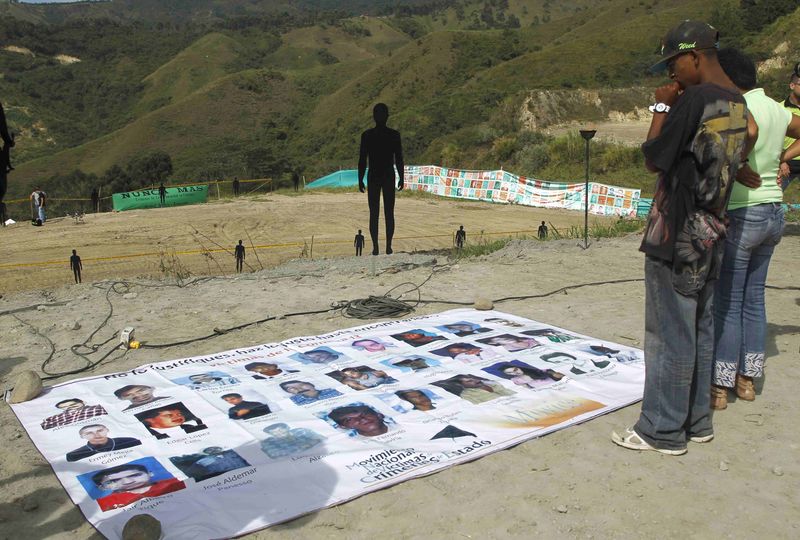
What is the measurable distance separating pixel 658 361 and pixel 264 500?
77.7 inches

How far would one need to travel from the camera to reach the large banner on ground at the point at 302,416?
318 cm

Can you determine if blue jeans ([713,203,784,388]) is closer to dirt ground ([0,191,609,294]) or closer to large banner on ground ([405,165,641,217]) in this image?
dirt ground ([0,191,609,294])

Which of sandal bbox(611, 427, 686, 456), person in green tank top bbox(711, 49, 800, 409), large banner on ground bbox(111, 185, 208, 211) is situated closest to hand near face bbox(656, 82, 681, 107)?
person in green tank top bbox(711, 49, 800, 409)

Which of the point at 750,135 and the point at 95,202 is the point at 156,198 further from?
the point at 750,135

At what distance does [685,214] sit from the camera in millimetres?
3193

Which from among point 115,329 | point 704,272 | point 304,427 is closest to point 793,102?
point 704,272

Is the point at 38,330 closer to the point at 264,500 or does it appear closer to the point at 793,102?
the point at 264,500

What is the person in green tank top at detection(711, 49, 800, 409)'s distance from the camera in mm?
3686

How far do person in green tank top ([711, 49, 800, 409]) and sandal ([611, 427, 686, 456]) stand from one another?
0.71m

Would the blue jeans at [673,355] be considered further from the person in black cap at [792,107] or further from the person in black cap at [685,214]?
the person in black cap at [792,107]

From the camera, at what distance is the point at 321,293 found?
7.56m

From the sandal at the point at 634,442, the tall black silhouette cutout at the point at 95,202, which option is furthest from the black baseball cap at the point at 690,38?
the tall black silhouette cutout at the point at 95,202

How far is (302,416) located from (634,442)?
1818mm

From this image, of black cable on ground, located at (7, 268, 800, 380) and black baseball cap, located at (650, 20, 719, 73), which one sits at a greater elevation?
black baseball cap, located at (650, 20, 719, 73)
